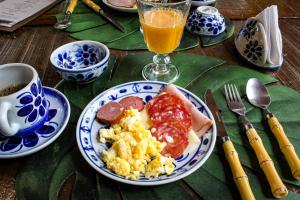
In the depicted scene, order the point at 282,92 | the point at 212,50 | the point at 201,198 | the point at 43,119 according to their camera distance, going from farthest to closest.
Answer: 1. the point at 212,50
2. the point at 282,92
3. the point at 43,119
4. the point at 201,198

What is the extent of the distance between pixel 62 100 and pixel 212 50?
0.59 metres

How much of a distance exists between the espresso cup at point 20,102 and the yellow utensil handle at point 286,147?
1.96 feet

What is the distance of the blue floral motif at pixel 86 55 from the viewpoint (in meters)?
0.98

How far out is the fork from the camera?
0.59 meters

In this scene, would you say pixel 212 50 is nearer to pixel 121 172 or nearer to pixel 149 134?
pixel 149 134

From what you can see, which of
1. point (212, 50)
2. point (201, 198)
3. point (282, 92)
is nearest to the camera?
point (201, 198)

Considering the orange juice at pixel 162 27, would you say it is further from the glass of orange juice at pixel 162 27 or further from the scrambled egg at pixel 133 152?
the scrambled egg at pixel 133 152

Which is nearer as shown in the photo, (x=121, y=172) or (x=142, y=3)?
(x=121, y=172)

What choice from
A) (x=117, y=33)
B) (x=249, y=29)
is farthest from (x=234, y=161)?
(x=117, y=33)

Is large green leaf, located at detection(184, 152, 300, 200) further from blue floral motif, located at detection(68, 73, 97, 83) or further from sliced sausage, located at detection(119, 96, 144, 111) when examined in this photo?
blue floral motif, located at detection(68, 73, 97, 83)

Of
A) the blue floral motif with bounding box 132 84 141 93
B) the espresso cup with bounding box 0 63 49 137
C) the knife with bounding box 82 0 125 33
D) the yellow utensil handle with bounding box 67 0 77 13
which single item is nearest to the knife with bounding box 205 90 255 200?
the blue floral motif with bounding box 132 84 141 93

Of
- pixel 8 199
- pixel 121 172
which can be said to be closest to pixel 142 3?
pixel 121 172

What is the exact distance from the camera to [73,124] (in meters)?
0.79

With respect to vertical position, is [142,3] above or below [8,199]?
above
